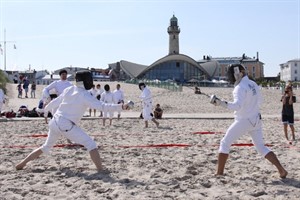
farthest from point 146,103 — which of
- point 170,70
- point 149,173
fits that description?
point 170,70

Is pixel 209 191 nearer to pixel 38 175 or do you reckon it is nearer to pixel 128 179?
pixel 128 179

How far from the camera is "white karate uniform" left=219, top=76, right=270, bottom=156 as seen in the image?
6.33 meters

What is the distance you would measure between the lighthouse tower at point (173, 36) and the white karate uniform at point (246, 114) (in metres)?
124

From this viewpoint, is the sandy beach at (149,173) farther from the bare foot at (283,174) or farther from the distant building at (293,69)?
the distant building at (293,69)

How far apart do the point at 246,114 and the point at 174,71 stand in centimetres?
10177

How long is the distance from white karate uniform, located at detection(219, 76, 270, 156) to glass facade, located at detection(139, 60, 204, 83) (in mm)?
99550

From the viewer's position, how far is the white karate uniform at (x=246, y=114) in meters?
6.33

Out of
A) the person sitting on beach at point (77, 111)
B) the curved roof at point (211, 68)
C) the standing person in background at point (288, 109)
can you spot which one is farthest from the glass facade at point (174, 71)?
the person sitting on beach at point (77, 111)

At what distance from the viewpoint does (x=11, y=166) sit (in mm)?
7555

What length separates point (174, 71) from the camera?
354 ft

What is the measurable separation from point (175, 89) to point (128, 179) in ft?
130

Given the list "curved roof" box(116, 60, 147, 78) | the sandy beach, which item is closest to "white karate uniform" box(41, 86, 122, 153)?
the sandy beach

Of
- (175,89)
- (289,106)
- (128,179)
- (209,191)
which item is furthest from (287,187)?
(175,89)

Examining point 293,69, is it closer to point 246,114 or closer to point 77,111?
point 246,114
